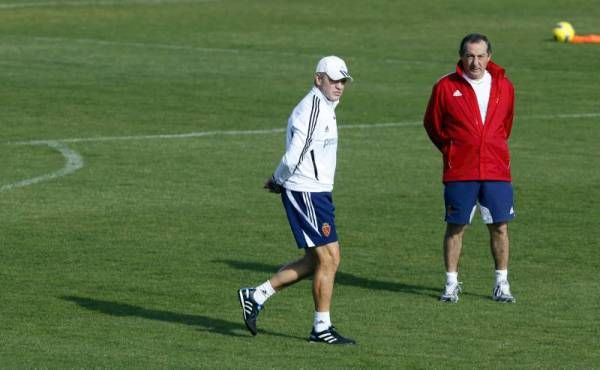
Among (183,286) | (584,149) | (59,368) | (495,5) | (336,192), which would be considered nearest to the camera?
(59,368)

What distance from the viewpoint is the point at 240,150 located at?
23859mm

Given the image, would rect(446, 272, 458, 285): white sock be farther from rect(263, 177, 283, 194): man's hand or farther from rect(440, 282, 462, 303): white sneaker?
rect(263, 177, 283, 194): man's hand

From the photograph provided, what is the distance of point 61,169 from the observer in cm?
2200

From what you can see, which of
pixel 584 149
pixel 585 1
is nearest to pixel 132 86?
pixel 584 149

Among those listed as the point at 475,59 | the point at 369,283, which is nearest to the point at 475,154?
the point at 475,59

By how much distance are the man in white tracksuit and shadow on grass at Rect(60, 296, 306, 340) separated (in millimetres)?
376

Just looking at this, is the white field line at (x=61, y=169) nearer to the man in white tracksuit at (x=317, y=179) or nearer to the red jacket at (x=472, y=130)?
the red jacket at (x=472, y=130)

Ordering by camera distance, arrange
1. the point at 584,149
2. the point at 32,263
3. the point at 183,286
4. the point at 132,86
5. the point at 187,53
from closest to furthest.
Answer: the point at 183,286, the point at 32,263, the point at 584,149, the point at 132,86, the point at 187,53

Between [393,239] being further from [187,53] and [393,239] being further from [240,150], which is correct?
[187,53]

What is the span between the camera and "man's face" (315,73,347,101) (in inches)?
490

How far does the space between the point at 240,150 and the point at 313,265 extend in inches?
437

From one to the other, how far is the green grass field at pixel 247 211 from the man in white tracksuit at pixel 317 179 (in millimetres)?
501

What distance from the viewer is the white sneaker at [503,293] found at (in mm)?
14258

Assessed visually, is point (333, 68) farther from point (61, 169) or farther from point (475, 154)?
point (61, 169)
